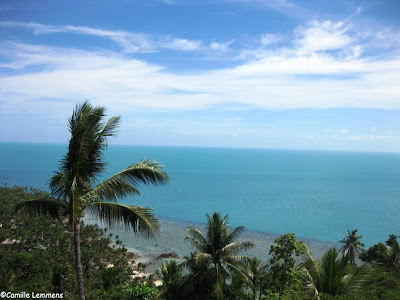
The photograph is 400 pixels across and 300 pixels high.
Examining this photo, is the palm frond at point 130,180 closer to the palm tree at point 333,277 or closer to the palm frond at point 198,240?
the palm tree at point 333,277

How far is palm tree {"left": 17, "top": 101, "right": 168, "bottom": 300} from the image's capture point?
8.64 m

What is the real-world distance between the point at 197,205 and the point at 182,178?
69752mm

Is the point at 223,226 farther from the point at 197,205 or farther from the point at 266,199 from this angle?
the point at 266,199

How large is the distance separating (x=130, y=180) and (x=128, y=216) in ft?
3.67

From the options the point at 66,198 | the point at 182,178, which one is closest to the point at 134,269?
the point at 66,198

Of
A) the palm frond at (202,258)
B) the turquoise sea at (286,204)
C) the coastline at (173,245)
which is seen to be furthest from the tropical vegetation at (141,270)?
the turquoise sea at (286,204)

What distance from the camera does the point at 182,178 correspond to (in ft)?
555

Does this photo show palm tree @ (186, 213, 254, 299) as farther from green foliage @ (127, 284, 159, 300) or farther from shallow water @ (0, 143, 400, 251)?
shallow water @ (0, 143, 400, 251)

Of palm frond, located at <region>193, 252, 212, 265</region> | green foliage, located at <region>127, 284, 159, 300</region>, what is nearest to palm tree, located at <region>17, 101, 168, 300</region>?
green foliage, located at <region>127, 284, 159, 300</region>

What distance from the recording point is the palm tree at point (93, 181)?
340 inches

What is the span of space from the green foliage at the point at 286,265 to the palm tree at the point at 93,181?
346 inches

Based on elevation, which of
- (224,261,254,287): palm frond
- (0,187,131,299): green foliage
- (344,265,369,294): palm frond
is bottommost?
(0,187,131,299): green foliage

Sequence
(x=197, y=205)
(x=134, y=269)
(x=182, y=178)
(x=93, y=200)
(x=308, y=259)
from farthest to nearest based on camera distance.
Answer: (x=182, y=178), (x=197, y=205), (x=134, y=269), (x=308, y=259), (x=93, y=200)

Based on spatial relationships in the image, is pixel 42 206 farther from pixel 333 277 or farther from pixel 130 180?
pixel 333 277
